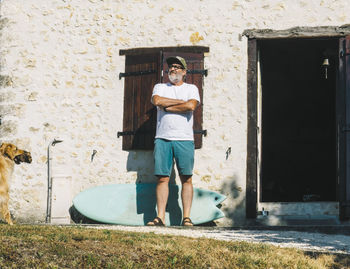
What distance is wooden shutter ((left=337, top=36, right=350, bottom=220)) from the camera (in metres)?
9.25

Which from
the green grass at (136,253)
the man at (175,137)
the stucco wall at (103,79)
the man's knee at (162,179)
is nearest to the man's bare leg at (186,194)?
the man at (175,137)

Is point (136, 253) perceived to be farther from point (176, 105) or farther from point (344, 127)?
point (344, 127)

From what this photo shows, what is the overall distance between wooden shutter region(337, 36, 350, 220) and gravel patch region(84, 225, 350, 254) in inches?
42.9

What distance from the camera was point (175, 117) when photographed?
902 centimetres

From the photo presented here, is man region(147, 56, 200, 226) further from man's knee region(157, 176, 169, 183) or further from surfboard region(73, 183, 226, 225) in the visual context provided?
surfboard region(73, 183, 226, 225)

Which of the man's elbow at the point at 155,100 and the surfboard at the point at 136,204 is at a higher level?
the man's elbow at the point at 155,100

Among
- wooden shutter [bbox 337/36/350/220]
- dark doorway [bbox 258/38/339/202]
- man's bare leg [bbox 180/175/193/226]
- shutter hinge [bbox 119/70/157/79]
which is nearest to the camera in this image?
man's bare leg [bbox 180/175/193/226]

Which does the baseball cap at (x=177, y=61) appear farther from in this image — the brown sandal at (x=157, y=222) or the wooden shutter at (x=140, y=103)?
the brown sandal at (x=157, y=222)

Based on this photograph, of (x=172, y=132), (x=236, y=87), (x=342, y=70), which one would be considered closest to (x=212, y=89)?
(x=236, y=87)

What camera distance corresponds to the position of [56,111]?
10125 millimetres

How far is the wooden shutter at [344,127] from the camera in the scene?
30.3 feet

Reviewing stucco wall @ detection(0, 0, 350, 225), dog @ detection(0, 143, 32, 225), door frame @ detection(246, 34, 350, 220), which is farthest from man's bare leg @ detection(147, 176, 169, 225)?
dog @ detection(0, 143, 32, 225)

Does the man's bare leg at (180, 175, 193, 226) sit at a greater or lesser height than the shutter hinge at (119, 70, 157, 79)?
lesser

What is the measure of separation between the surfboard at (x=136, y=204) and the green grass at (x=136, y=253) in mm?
2441
